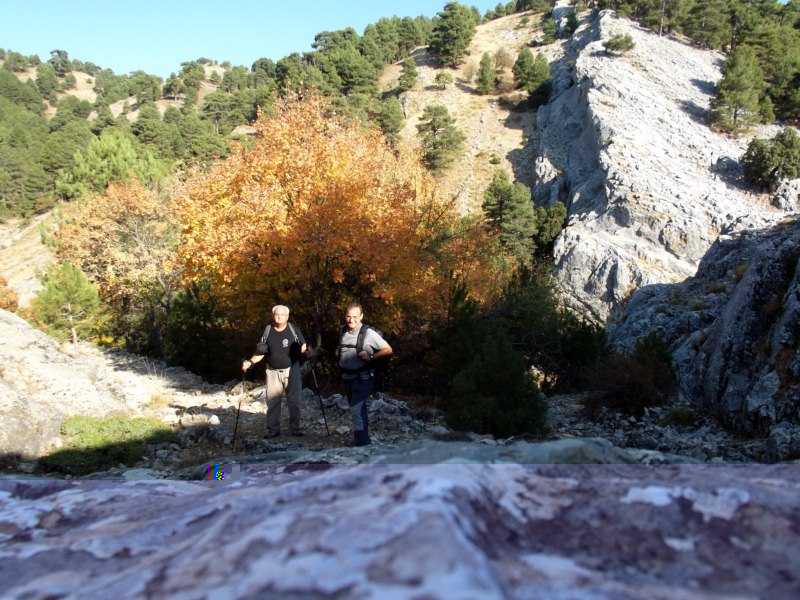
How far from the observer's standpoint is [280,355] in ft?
23.5

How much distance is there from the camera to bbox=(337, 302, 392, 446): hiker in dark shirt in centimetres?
599

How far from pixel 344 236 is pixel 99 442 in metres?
Answer: 6.93

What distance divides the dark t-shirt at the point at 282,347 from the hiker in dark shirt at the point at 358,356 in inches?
47.9

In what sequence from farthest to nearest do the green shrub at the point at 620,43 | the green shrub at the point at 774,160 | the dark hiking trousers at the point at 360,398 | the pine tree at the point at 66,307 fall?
the green shrub at the point at 620,43
the green shrub at the point at 774,160
the pine tree at the point at 66,307
the dark hiking trousers at the point at 360,398

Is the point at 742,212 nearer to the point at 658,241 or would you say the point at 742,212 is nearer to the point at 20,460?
the point at 658,241

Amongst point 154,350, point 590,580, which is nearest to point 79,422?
point 590,580

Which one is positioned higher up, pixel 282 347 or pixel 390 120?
pixel 390 120

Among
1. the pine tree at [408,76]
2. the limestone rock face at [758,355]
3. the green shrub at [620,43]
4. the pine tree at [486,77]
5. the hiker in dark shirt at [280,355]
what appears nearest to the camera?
the hiker in dark shirt at [280,355]

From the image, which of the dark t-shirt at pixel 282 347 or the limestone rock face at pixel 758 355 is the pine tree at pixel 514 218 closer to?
the limestone rock face at pixel 758 355

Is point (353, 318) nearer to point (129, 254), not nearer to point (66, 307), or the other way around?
point (66, 307)

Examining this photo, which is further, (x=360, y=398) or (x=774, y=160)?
(x=774, y=160)

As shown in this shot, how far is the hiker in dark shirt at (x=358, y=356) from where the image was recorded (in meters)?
5.99

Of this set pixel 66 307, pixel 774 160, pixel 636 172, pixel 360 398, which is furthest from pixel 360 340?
pixel 774 160

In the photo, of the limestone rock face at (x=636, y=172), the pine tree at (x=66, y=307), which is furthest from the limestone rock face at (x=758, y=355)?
the pine tree at (x=66, y=307)
